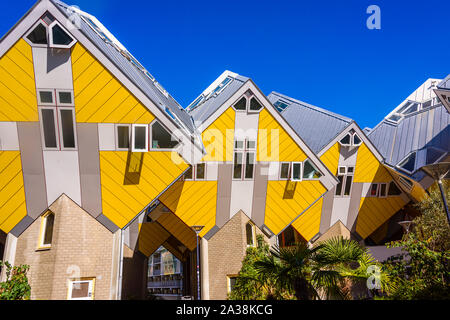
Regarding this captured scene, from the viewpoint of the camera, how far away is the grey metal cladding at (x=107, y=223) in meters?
14.8

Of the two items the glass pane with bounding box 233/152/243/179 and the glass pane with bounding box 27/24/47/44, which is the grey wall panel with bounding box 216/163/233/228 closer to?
the glass pane with bounding box 233/152/243/179

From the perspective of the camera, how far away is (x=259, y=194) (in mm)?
18891

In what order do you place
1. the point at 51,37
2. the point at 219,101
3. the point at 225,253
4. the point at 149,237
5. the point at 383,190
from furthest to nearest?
the point at 149,237 < the point at 383,190 < the point at 219,101 < the point at 225,253 < the point at 51,37

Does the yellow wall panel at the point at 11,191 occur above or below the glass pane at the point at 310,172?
below

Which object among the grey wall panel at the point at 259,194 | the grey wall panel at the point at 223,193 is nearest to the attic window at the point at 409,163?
the grey wall panel at the point at 259,194

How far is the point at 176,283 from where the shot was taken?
71.3 metres

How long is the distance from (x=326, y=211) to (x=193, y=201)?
1129cm

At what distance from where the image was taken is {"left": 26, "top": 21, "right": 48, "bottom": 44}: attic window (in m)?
12.9

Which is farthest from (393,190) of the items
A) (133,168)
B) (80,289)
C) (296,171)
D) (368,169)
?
(80,289)

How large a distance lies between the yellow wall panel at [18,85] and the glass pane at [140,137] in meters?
4.23

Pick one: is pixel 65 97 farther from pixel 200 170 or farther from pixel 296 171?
pixel 296 171

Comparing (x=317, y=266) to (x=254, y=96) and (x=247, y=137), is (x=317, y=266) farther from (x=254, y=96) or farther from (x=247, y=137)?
(x=254, y=96)

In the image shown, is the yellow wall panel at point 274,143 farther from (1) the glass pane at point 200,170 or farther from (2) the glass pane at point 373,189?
(2) the glass pane at point 373,189
